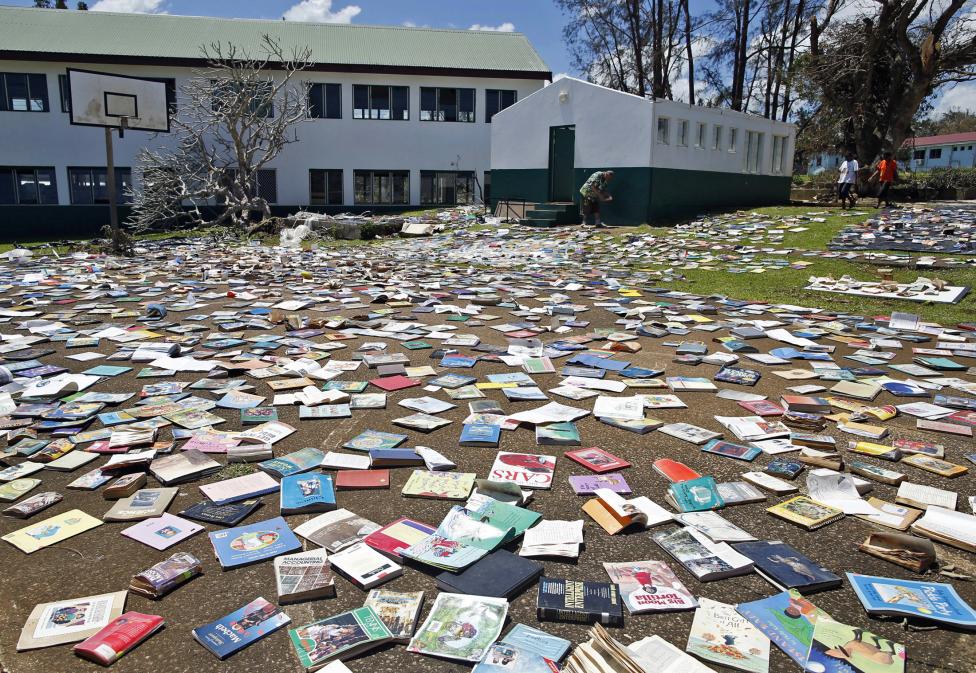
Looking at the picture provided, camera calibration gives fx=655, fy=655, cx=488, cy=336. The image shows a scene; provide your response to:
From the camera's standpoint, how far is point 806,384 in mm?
4695

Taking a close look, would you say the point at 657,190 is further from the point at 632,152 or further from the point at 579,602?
the point at 579,602

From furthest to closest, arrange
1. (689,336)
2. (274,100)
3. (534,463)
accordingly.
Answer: (274,100), (689,336), (534,463)

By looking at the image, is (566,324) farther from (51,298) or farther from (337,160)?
(337,160)

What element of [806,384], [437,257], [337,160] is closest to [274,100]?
[337,160]

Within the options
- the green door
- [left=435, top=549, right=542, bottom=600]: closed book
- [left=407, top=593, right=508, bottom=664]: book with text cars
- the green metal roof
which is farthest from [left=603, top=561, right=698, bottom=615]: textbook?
the green metal roof

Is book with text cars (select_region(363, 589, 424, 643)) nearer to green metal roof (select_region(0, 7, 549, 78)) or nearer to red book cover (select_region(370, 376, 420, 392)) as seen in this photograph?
red book cover (select_region(370, 376, 420, 392))

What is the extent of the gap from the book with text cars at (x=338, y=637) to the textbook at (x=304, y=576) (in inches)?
6.1

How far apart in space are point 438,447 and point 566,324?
11.2 feet

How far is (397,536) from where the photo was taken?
104 inches

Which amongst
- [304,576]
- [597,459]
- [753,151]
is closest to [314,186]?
[753,151]

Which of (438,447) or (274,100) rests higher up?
(274,100)

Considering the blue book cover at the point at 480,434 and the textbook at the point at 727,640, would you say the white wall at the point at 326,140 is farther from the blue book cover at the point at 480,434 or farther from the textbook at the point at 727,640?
the textbook at the point at 727,640

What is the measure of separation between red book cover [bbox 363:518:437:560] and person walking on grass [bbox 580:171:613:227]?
550 inches

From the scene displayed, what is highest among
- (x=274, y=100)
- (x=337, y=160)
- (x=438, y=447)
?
(x=274, y=100)
